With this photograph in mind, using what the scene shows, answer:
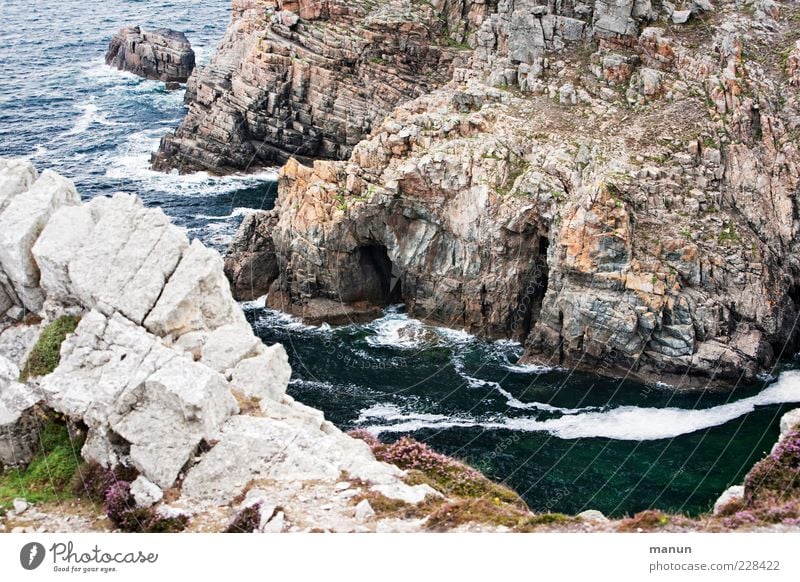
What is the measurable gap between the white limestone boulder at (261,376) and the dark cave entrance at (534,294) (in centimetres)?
3639

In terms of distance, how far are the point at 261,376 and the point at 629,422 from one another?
106 feet

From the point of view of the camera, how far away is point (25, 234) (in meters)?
33.5

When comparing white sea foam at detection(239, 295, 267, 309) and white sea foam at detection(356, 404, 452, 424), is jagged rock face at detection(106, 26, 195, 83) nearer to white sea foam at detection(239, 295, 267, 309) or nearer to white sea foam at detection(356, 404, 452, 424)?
white sea foam at detection(239, 295, 267, 309)

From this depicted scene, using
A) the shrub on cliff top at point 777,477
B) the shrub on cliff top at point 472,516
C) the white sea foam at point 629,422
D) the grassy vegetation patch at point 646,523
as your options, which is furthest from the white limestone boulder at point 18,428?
the white sea foam at point 629,422

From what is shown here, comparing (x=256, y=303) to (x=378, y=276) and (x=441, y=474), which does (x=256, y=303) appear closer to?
(x=378, y=276)

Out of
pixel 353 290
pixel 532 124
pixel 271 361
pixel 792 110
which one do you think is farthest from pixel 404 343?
pixel 271 361

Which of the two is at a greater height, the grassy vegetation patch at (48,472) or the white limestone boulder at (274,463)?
the white limestone boulder at (274,463)

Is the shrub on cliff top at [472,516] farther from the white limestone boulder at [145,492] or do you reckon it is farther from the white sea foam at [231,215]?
the white sea foam at [231,215]

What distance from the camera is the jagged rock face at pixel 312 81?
9425 centimetres

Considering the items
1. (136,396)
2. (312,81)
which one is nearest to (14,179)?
(136,396)

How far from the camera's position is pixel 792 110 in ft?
226

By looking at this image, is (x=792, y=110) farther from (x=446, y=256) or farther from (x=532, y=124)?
(x=446, y=256)

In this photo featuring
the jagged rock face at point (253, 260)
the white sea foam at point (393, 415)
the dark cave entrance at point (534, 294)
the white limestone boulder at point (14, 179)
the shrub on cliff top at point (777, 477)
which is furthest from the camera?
the jagged rock face at point (253, 260)

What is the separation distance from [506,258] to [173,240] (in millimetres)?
37221
